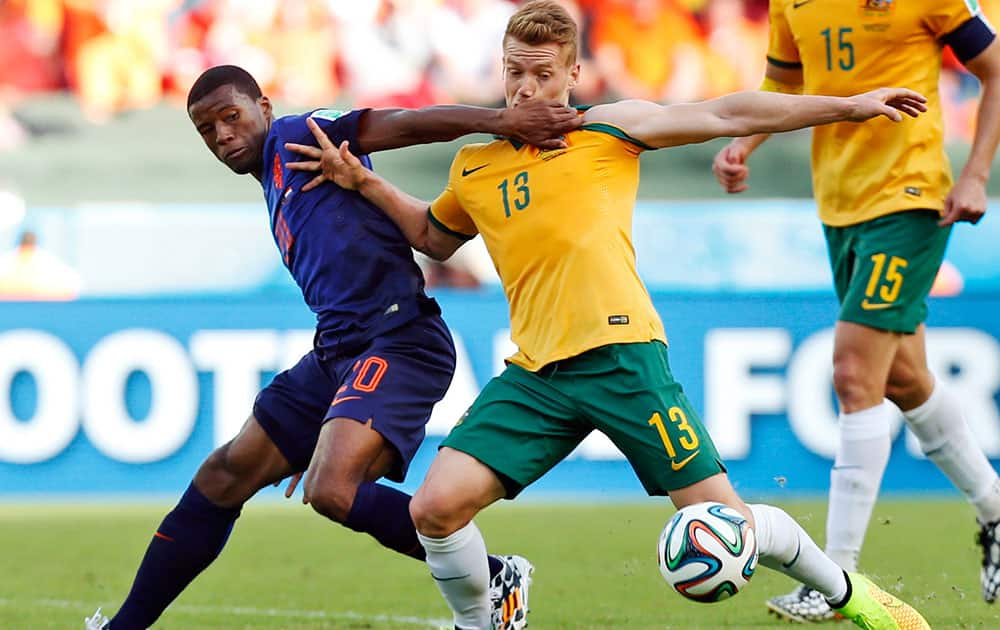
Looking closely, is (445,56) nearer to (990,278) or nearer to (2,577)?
(990,278)

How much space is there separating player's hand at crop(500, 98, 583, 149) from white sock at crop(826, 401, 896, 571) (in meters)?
1.69

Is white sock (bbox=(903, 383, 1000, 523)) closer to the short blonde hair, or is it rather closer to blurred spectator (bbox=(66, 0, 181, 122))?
the short blonde hair

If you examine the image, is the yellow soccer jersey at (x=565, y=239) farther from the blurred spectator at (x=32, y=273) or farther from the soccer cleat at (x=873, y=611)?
the blurred spectator at (x=32, y=273)

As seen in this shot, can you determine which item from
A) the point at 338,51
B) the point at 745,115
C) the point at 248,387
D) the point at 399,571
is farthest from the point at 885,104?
the point at 338,51

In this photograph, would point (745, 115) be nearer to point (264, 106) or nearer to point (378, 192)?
point (378, 192)

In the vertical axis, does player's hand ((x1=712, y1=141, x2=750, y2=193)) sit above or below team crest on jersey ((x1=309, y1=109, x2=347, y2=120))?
below

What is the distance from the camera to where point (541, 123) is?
3.95 meters

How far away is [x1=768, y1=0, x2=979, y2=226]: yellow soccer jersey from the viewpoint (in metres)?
5.01

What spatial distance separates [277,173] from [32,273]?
25.2 feet

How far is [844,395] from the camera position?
5016 millimetres

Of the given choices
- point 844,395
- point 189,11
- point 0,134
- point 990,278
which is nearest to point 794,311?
point 990,278

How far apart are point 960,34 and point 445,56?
8.50 meters

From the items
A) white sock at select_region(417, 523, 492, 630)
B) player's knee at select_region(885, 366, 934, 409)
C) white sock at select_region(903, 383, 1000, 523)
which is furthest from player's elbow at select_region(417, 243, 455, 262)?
white sock at select_region(903, 383, 1000, 523)

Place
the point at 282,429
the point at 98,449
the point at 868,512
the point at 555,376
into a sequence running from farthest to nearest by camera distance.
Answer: the point at 98,449 < the point at 868,512 < the point at 282,429 < the point at 555,376
